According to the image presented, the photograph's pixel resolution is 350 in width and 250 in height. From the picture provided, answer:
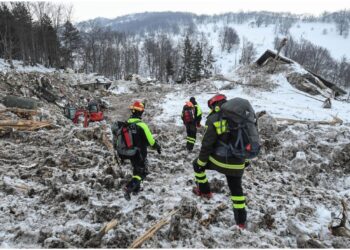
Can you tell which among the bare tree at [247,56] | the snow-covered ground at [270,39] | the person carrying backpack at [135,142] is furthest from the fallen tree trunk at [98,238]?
the snow-covered ground at [270,39]

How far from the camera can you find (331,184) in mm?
6816

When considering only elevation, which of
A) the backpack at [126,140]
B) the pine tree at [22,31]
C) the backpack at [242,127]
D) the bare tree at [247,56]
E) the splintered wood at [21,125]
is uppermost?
the pine tree at [22,31]

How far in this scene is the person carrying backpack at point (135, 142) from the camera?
521cm

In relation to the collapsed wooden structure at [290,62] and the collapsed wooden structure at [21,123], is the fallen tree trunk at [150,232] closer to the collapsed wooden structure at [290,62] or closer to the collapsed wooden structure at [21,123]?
the collapsed wooden structure at [21,123]

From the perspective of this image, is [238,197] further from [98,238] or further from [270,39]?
[270,39]

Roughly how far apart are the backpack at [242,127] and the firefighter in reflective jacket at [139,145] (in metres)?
1.68

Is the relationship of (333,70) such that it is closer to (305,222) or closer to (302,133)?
(302,133)

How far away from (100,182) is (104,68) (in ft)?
194

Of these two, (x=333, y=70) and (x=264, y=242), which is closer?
(x=264, y=242)

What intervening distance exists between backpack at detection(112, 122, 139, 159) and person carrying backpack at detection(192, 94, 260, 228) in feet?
4.51

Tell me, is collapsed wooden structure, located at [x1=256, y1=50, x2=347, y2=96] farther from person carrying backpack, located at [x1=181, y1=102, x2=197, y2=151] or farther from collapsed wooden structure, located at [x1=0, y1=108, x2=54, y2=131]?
collapsed wooden structure, located at [x1=0, y1=108, x2=54, y2=131]

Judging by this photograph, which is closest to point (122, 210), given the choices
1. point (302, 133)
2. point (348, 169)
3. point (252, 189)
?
point (252, 189)

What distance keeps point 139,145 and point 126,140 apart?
0.92 feet

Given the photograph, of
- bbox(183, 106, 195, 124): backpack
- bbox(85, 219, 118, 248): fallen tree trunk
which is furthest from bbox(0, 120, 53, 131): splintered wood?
bbox(85, 219, 118, 248): fallen tree trunk
